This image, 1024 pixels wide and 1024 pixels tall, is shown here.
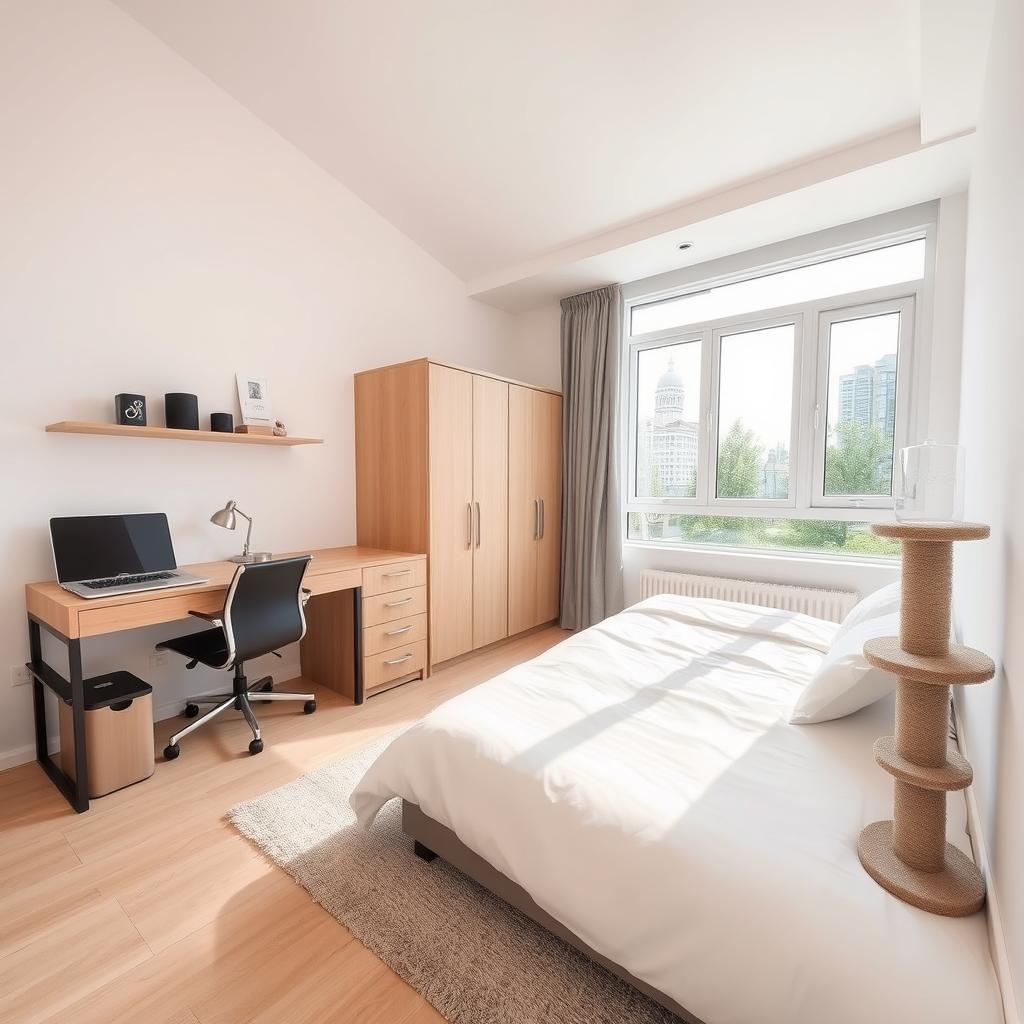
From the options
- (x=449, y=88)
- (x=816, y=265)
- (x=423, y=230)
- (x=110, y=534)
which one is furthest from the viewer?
(x=423, y=230)

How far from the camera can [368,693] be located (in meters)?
3.05

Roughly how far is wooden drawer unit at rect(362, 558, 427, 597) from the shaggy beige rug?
1.15m

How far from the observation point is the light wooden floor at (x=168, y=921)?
4.23 feet

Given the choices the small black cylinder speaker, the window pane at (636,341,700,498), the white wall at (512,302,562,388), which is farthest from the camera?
the white wall at (512,302,562,388)

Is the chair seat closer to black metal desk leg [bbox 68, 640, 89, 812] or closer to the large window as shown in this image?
black metal desk leg [bbox 68, 640, 89, 812]

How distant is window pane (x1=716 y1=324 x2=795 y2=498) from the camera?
347 cm

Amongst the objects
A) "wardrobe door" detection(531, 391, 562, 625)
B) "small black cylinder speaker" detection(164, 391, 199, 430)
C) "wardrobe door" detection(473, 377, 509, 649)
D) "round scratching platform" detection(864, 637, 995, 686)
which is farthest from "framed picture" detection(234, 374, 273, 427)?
"round scratching platform" detection(864, 637, 995, 686)

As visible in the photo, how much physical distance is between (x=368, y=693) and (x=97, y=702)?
1273 mm

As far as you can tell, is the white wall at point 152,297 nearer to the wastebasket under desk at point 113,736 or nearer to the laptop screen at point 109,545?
the laptop screen at point 109,545

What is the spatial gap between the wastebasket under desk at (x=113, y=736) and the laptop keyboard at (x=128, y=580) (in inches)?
16.4

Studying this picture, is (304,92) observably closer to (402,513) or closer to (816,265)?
(402,513)

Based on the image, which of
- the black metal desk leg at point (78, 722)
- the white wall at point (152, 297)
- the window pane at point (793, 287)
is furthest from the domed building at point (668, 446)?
the black metal desk leg at point (78, 722)

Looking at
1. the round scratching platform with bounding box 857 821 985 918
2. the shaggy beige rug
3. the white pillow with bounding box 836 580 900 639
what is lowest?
the shaggy beige rug

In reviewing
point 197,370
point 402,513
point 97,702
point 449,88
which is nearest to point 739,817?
point 97,702
